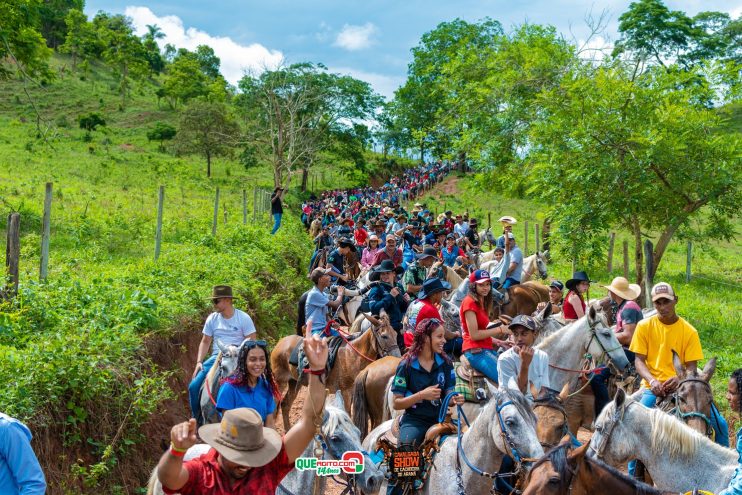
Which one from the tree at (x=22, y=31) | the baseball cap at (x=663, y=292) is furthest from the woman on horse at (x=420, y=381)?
the tree at (x=22, y=31)

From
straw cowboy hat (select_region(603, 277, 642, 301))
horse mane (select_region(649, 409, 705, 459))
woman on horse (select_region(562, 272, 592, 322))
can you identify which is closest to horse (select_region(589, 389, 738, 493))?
horse mane (select_region(649, 409, 705, 459))

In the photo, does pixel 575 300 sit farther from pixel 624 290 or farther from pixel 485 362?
pixel 485 362

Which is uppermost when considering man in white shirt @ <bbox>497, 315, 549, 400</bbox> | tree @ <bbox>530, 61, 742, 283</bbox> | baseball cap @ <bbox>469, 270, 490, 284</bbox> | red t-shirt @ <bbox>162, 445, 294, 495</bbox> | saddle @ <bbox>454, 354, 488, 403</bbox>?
tree @ <bbox>530, 61, 742, 283</bbox>

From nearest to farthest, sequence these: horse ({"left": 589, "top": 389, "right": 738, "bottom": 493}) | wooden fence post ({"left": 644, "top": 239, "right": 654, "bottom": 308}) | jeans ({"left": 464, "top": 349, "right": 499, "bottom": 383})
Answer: horse ({"left": 589, "top": 389, "right": 738, "bottom": 493})
jeans ({"left": 464, "top": 349, "right": 499, "bottom": 383})
wooden fence post ({"left": 644, "top": 239, "right": 654, "bottom": 308})

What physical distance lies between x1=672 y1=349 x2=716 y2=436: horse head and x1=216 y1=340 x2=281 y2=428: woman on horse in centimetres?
359

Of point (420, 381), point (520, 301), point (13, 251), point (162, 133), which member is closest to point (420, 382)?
point (420, 381)

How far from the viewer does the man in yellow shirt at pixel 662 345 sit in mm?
6414

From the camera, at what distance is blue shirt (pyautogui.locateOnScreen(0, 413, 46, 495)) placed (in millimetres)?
3564

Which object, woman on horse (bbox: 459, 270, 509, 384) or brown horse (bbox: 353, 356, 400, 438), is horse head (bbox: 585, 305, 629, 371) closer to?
woman on horse (bbox: 459, 270, 509, 384)

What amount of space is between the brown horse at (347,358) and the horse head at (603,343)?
274 centimetres

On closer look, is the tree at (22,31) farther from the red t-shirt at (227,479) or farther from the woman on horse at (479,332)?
the red t-shirt at (227,479)

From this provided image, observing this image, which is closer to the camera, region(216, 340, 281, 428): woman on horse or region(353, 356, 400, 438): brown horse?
region(216, 340, 281, 428): woman on horse

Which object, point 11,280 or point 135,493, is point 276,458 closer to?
point 135,493

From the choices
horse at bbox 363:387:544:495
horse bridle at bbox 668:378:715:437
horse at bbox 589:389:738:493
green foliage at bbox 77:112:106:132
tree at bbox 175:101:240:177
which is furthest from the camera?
green foliage at bbox 77:112:106:132
